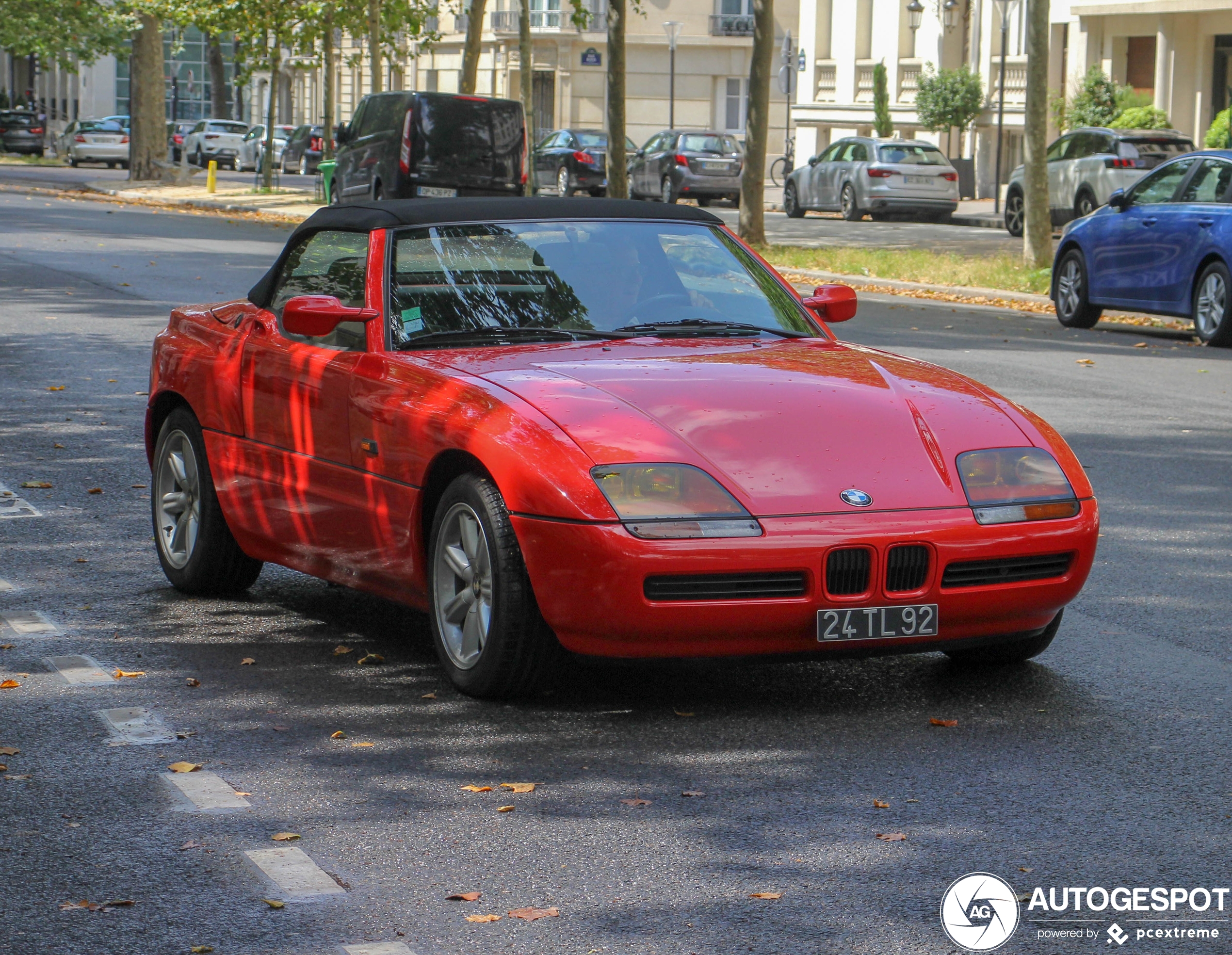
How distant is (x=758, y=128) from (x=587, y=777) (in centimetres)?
2432

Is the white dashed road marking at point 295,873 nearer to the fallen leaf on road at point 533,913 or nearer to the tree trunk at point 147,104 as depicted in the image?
the fallen leaf on road at point 533,913

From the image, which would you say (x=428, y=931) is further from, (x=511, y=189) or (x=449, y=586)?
(x=511, y=189)

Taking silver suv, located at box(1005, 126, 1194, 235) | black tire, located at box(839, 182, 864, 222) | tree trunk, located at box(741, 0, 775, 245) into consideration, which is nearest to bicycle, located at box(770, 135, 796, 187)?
black tire, located at box(839, 182, 864, 222)

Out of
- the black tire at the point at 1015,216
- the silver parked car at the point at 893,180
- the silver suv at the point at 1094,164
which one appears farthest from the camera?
the silver parked car at the point at 893,180

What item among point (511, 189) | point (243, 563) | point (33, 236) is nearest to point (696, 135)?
point (511, 189)

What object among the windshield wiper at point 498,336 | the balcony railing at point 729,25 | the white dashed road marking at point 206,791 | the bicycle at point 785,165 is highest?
the balcony railing at point 729,25

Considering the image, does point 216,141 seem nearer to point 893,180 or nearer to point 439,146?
point 893,180

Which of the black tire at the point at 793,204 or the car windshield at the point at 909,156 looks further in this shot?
the black tire at the point at 793,204

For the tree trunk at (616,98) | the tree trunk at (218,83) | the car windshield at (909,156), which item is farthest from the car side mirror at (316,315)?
the tree trunk at (218,83)

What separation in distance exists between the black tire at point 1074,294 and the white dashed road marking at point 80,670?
1392 cm

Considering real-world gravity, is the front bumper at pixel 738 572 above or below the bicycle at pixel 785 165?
below

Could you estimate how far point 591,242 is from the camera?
6.64 metres

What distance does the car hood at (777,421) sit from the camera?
17.7 ft

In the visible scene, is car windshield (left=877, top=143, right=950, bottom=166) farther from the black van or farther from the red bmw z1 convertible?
the red bmw z1 convertible
